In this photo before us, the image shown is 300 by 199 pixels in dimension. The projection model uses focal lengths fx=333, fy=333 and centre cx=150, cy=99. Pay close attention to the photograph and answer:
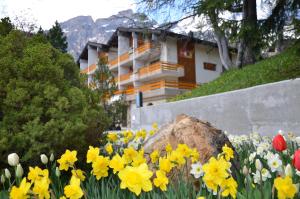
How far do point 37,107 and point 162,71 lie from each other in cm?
2556

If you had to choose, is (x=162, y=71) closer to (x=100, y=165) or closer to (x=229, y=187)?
(x=100, y=165)

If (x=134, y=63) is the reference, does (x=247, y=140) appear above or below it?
below

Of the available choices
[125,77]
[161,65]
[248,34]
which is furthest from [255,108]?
[125,77]

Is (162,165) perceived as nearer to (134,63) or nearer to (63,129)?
(63,129)

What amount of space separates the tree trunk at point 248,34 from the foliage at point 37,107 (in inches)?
255

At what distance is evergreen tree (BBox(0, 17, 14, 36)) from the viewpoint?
3977 mm

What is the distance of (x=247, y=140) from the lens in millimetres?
4277

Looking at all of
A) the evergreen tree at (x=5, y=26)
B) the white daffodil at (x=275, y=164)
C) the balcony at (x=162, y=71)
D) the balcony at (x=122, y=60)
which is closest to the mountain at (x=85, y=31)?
the balcony at (x=122, y=60)

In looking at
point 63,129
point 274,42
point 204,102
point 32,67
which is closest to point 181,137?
point 63,129

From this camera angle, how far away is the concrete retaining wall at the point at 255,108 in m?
5.53

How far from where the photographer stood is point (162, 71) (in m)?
28.6

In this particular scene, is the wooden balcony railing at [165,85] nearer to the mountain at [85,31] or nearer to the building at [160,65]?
the building at [160,65]

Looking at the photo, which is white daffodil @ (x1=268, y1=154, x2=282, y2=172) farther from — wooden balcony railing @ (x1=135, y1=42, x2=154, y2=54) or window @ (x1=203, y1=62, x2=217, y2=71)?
window @ (x1=203, y1=62, x2=217, y2=71)

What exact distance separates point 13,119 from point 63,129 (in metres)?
0.49
